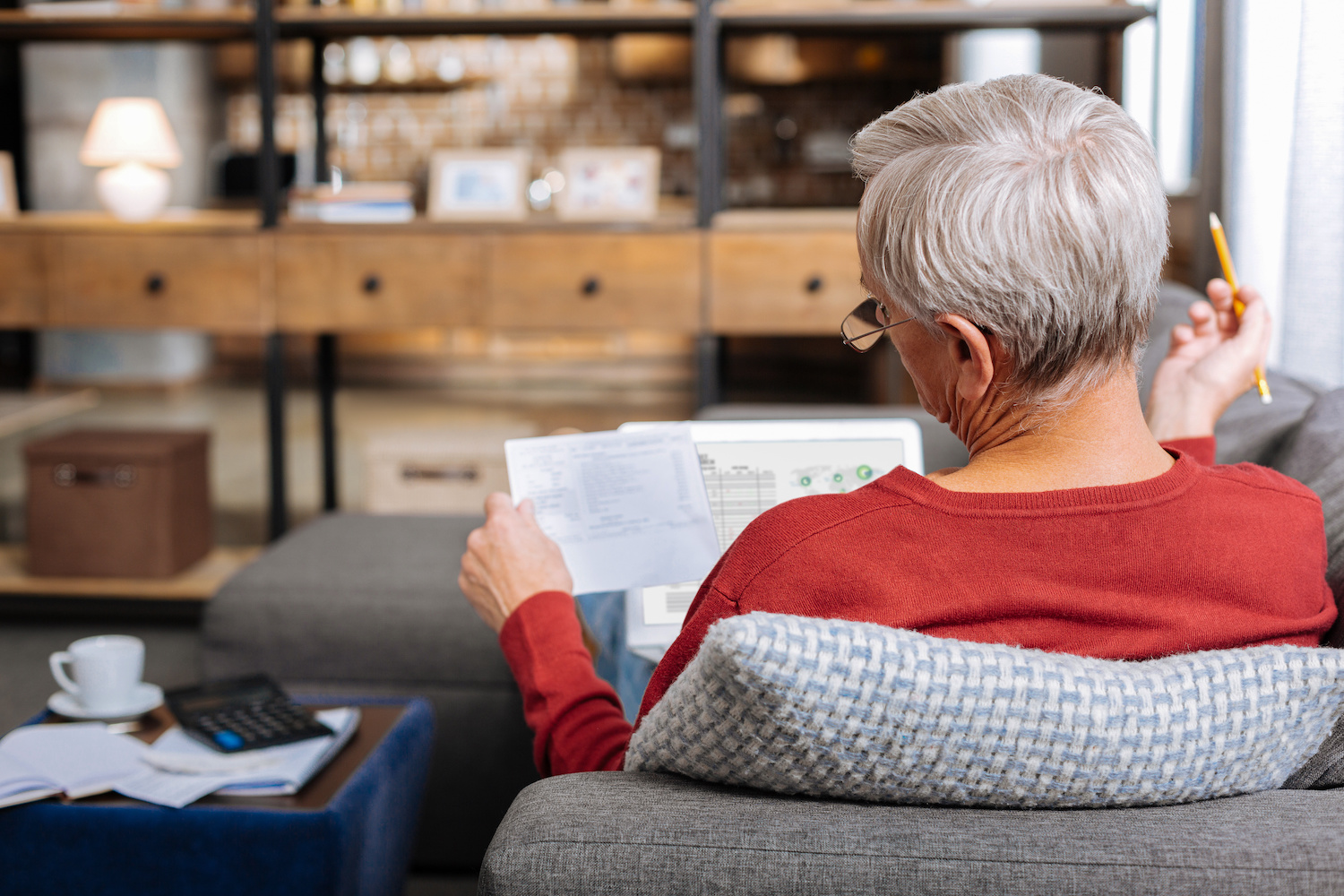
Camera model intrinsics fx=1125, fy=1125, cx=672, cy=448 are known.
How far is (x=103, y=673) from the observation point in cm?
134

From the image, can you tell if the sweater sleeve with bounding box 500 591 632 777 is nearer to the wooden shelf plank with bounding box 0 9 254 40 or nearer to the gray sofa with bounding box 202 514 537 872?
the gray sofa with bounding box 202 514 537 872

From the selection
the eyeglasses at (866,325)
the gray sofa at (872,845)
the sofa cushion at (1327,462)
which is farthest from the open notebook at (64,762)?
the sofa cushion at (1327,462)

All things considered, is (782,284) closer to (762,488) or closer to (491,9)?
(491,9)

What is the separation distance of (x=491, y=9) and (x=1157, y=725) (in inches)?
96.3

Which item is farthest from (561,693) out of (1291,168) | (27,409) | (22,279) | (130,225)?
(27,409)

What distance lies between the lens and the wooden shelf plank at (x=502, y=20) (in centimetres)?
257

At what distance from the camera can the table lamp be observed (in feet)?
8.88

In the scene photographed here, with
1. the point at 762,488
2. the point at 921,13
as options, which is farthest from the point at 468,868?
the point at 921,13

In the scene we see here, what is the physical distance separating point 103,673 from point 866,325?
3.38ft

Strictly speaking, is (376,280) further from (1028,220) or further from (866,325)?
(1028,220)

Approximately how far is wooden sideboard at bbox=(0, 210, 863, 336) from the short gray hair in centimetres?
183

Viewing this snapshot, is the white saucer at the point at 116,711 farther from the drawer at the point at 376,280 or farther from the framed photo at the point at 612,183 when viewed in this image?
the framed photo at the point at 612,183

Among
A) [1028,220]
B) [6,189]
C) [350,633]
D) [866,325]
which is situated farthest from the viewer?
[6,189]

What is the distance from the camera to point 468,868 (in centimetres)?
170
